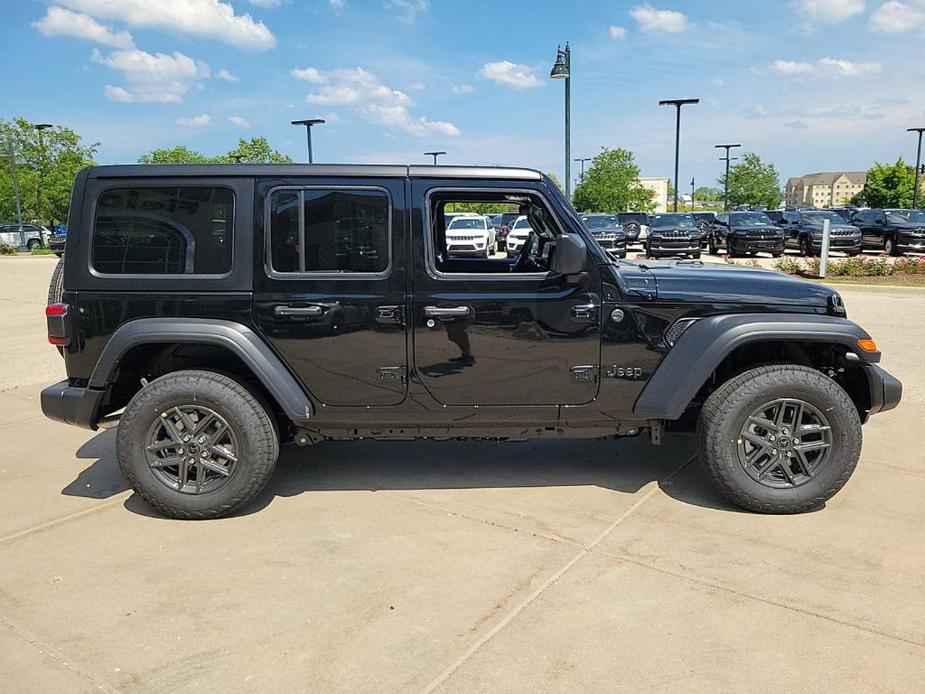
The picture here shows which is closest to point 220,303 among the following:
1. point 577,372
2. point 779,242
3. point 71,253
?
point 71,253

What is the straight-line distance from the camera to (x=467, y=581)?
331 centimetres

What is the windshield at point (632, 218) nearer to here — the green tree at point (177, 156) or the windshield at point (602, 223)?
the windshield at point (602, 223)

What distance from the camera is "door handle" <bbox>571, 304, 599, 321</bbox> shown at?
3885 mm

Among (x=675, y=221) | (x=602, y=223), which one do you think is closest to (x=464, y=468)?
(x=675, y=221)

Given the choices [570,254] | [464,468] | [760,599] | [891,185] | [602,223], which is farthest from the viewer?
[891,185]

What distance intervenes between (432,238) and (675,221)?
900 inches

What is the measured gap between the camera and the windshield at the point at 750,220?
82.5 ft

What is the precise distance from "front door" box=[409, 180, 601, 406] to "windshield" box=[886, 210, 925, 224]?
25.4 m

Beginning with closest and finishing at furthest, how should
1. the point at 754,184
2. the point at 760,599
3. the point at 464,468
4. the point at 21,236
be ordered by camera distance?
the point at 760,599 < the point at 464,468 < the point at 21,236 < the point at 754,184

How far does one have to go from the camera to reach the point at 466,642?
2.84m

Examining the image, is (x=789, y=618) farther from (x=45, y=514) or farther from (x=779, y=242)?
(x=779, y=242)

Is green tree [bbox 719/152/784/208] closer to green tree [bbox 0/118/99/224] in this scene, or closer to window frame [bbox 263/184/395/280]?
green tree [bbox 0/118/99/224]

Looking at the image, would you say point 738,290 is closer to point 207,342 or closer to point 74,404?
point 207,342

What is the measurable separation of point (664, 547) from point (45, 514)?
131 inches
